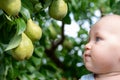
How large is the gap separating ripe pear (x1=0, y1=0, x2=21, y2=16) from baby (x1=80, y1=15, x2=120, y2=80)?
0.81ft

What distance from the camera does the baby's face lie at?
1391 mm

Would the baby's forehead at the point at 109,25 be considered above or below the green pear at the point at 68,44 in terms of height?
above

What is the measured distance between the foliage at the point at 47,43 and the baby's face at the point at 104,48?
0.22 meters

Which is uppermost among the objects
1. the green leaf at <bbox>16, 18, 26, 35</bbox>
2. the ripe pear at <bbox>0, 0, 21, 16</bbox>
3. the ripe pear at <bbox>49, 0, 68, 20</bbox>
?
the ripe pear at <bbox>0, 0, 21, 16</bbox>

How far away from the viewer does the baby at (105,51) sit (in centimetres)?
139

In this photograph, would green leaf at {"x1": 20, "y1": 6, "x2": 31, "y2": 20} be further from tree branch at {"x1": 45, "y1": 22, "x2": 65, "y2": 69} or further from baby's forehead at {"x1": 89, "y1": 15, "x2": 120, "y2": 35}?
tree branch at {"x1": 45, "y1": 22, "x2": 65, "y2": 69}

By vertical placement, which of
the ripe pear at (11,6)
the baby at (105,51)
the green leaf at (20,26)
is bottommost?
the baby at (105,51)

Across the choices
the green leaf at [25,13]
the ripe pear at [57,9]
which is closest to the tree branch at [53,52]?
the ripe pear at [57,9]

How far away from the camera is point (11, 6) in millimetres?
1362

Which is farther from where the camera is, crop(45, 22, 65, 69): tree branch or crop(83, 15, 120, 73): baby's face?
crop(45, 22, 65, 69): tree branch

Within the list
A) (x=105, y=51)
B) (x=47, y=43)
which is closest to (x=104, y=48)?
(x=105, y=51)

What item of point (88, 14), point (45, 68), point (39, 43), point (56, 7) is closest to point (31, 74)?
point (39, 43)

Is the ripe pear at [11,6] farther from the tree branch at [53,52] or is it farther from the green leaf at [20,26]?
the tree branch at [53,52]

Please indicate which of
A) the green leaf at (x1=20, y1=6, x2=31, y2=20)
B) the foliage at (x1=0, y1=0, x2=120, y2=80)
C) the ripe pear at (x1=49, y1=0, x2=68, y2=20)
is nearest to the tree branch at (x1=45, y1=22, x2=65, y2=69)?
the foliage at (x1=0, y1=0, x2=120, y2=80)
